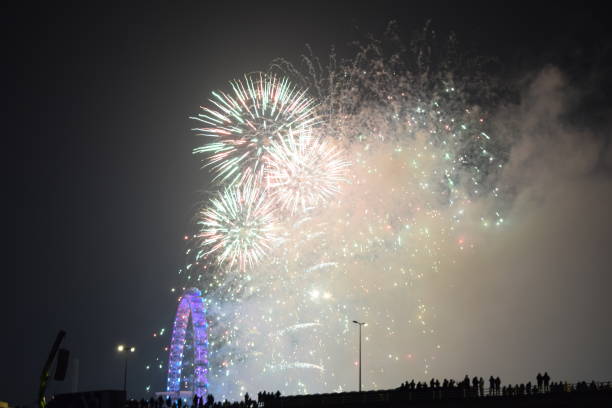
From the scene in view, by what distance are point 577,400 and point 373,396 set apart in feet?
37.4

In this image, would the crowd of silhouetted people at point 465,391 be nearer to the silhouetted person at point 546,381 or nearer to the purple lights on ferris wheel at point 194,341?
the silhouetted person at point 546,381

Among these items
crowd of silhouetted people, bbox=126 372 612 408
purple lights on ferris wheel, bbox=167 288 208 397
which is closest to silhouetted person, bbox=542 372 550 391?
crowd of silhouetted people, bbox=126 372 612 408

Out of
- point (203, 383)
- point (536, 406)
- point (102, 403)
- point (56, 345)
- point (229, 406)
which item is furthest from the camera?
point (203, 383)

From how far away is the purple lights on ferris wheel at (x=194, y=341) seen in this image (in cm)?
8938

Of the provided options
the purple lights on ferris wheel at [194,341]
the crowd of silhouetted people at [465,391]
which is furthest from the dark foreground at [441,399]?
the purple lights on ferris wheel at [194,341]

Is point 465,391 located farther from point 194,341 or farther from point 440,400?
point 194,341

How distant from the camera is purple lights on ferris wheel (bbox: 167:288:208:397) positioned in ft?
293

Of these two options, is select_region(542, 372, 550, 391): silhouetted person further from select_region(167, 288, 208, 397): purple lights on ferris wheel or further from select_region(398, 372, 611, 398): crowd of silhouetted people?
select_region(167, 288, 208, 397): purple lights on ferris wheel

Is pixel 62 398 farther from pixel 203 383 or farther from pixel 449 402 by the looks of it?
pixel 203 383

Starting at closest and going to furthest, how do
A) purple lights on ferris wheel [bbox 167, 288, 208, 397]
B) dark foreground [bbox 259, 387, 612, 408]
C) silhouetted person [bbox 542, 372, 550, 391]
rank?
1. dark foreground [bbox 259, 387, 612, 408]
2. silhouetted person [bbox 542, 372, 550, 391]
3. purple lights on ferris wheel [bbox 167, 288, 208, 397]

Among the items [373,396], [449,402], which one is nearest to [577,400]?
[449,402]

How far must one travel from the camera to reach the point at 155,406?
1674 inches

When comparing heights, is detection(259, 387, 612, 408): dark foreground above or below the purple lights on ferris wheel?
below

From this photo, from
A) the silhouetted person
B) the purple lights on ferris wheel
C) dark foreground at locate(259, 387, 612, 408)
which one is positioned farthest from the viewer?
the purple lights on ferris wheel
